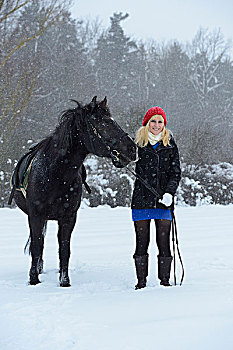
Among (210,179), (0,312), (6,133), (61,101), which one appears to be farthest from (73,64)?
(0,312)

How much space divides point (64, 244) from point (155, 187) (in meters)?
1.12

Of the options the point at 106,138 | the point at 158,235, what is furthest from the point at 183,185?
the point at 106,138

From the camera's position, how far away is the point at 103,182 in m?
11.6

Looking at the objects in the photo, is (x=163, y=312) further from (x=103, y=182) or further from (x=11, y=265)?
(x=103, y=182)

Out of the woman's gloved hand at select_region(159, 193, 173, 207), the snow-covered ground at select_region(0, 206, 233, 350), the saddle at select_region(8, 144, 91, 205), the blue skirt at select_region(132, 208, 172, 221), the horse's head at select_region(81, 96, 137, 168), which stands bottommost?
the snow-covered ground at select_region(0, 206, 233, 350)

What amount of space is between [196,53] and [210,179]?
103 feet

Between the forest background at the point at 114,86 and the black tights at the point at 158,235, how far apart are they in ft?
22.5

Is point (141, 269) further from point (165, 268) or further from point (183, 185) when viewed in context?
point (183, 185)

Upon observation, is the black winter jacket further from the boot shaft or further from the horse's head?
the boot shaft

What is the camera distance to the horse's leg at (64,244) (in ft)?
12.7

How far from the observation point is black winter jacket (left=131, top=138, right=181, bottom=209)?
3.71 metres

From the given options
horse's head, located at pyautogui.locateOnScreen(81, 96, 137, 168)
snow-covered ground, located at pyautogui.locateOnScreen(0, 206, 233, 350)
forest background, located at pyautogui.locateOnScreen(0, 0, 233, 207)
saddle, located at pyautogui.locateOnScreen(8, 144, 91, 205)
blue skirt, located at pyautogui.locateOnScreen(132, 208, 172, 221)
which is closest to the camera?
snow-covered ground, located at pyautogui.locateOnScreen(0, 206, 233, 350)

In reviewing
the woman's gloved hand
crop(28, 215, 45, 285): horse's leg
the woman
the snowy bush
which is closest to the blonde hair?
the woman

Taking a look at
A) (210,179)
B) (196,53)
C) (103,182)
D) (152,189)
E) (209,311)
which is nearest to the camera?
(209,311)
